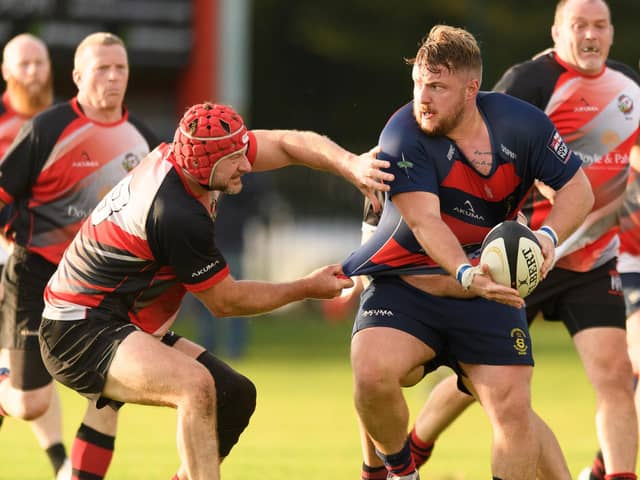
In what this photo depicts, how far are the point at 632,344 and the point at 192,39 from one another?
40.4 feet

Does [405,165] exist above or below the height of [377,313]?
above

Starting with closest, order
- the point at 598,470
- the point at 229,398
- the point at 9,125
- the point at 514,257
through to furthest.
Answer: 1. the point at 514,257
2. the point at 229,398
3. the point at 598,470
4. the point at 9,125

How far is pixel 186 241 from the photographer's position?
6395mm

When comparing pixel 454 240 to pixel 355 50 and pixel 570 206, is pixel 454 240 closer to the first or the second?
pixel 570 206

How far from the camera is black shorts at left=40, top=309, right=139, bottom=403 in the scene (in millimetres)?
6551

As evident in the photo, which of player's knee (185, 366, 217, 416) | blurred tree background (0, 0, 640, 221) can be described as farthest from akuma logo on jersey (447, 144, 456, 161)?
blurred tree background (0, 0, 640, 221)

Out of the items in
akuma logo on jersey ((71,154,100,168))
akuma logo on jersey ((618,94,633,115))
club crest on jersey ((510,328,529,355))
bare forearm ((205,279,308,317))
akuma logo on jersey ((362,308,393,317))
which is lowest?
club crest on jersey ((510,328,529,355))

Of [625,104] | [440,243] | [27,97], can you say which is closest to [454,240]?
[440,243]

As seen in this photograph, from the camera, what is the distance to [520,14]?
31188 mm

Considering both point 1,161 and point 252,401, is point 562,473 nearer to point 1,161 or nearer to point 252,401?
point 252,401

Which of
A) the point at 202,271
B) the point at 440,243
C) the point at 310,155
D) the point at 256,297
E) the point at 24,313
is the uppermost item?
the point at 310,155

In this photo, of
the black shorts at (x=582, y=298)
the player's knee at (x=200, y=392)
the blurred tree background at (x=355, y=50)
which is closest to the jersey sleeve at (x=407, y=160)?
the player's knee at (x=200, y=392)

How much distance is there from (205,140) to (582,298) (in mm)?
2564

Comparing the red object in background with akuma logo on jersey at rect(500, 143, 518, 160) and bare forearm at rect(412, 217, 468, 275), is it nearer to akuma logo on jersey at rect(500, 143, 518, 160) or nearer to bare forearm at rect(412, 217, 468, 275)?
akuma logo on jersey at rect(500, 143, 518, 160)
